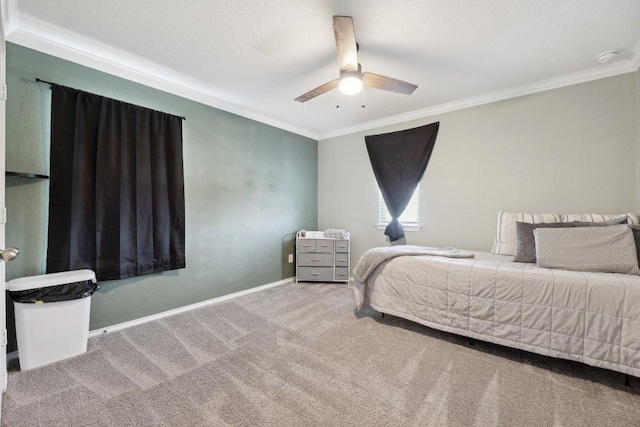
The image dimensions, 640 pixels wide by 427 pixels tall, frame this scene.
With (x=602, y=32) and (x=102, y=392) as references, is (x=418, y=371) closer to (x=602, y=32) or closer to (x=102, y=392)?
(x=102, y=392)

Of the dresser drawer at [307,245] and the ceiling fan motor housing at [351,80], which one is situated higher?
the ceiling fan motor housing at [351,80]

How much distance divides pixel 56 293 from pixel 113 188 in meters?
0.93

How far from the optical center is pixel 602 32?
6.57ft

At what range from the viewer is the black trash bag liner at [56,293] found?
6.04ft

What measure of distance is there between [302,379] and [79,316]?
5.92 feet

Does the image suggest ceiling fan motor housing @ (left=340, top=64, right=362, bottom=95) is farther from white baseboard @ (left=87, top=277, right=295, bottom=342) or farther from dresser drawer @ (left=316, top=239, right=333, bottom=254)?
white baseboard @ (left=87, top=277, right=295, bottom=342)

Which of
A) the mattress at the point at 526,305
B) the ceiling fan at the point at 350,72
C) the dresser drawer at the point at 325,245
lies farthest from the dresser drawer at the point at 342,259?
the ceiling fan at the point at 350,72

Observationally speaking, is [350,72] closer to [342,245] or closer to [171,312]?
→ [342,245]

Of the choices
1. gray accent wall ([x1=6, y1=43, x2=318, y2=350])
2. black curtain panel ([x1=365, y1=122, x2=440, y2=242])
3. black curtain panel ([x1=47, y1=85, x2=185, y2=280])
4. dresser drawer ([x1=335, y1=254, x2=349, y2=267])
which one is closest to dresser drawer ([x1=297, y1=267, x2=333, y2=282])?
dresser drawer ([x1=335, y1=254, x2=349, y2=267])

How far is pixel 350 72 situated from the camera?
6.83 feet

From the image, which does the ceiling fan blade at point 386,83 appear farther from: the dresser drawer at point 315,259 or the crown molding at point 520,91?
the dresser drawer at point 315,259

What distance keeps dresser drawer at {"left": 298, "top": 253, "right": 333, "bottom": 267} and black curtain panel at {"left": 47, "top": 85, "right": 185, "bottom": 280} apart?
5.53ft

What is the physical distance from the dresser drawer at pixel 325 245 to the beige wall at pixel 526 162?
613 mm

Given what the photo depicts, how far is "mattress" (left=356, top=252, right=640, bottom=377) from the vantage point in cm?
165
